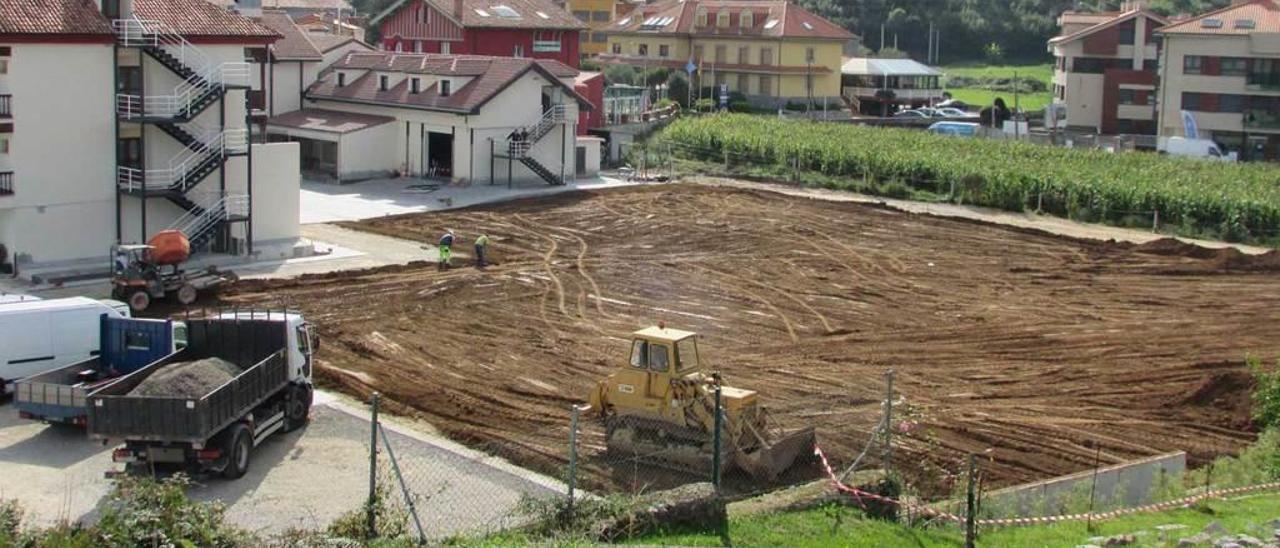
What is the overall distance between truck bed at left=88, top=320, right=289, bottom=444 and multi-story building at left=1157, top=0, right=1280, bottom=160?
2431 inches

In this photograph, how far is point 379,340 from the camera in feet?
102

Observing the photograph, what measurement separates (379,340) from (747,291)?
978 cm

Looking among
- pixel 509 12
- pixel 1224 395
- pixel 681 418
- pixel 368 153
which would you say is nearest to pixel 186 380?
pixel 681 418

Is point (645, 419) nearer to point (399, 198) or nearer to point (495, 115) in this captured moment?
point (399, 198)

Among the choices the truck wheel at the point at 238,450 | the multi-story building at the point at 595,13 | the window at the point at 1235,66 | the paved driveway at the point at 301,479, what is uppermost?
the multi-story building at the point at 595,13

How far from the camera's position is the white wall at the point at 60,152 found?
36312 millimetres

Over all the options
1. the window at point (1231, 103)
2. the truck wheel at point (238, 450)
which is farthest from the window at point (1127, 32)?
the truck wheel at point (238, 450)

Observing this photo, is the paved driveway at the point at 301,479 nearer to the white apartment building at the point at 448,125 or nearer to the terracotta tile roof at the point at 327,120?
the white apartment building at the point at 448,125

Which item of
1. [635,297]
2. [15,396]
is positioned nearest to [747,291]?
[635,297]

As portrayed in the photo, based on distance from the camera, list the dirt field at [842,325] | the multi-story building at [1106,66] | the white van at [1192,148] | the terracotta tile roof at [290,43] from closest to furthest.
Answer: the dirt field at [842,325], the terracotta tile roof at [290,43], the white van at [1192,148], the multi-story building at [1106,66]

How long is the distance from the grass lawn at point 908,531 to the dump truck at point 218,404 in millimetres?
7379

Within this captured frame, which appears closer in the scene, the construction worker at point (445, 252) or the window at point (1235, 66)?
the construction worker at point (445, 252)

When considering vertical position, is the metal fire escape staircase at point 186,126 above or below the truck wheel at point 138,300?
above

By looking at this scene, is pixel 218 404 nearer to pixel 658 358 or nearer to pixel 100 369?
pixel 100 369
